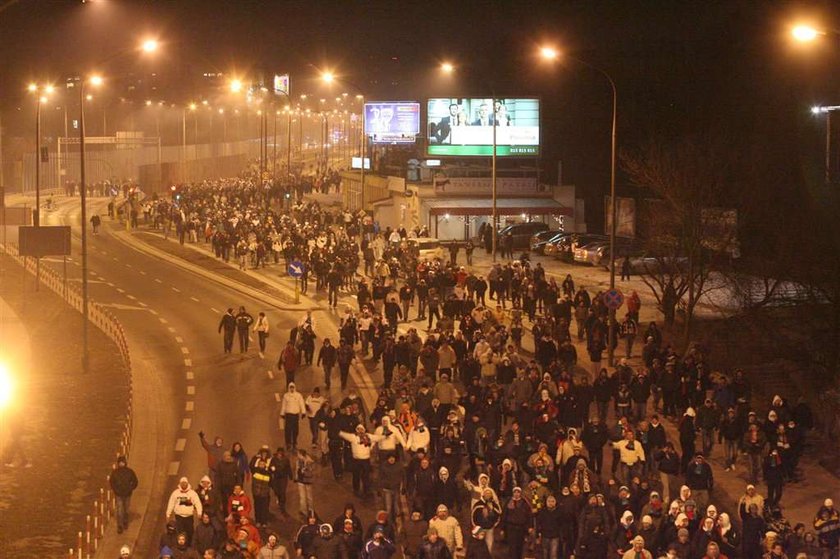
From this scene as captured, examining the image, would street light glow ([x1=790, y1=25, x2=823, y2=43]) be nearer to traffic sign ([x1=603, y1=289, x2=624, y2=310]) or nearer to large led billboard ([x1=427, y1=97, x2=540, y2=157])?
traffic sign ([x1=603, y1=289, x2=624, y2=310])

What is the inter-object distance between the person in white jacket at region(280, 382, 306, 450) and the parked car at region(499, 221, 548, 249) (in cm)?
3638

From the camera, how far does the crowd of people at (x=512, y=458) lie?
17.4m

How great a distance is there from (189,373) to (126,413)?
14.7 feet

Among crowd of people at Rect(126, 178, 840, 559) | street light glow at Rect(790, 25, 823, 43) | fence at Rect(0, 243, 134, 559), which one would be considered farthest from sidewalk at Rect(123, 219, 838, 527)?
street light glow at Rect(790, 25, 823, 43)

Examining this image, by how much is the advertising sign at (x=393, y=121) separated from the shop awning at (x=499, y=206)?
19656 millimetres

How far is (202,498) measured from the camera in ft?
61.0

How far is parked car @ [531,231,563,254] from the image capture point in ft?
188

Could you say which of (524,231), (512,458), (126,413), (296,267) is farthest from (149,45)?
(524,231)

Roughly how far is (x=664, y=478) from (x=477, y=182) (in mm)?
47562

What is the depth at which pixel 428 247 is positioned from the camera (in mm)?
53281

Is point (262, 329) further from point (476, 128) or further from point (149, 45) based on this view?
point (476, 128)

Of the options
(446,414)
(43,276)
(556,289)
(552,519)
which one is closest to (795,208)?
(556,289)

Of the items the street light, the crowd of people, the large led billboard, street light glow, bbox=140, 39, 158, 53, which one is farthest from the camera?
the large led billboard

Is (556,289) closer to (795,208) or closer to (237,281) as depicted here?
(795,208)
